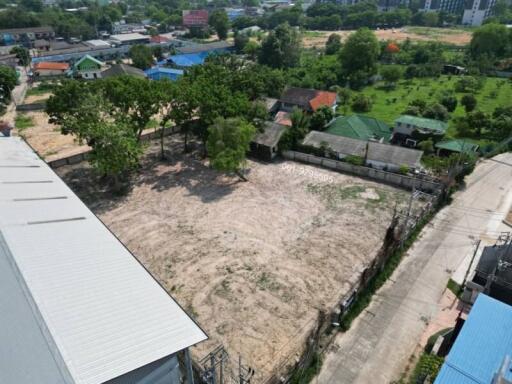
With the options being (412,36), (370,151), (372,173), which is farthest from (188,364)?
(412,36)

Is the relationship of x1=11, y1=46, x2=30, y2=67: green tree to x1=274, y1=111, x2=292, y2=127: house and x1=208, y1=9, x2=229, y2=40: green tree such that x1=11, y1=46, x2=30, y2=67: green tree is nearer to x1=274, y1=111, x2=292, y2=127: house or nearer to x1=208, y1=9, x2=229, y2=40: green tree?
x1=208, y1=9, x2=229, y2=40: green tree

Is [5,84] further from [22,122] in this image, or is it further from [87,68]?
[87,68]

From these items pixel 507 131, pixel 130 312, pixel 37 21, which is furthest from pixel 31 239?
pixel 37 21

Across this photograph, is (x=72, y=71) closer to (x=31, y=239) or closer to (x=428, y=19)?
(x=31, y=239)

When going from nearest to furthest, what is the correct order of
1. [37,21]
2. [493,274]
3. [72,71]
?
[493,274] < [72,71] < [37,21]

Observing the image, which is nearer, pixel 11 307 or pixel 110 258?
pixel 11 307

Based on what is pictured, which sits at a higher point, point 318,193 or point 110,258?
point 110,258
